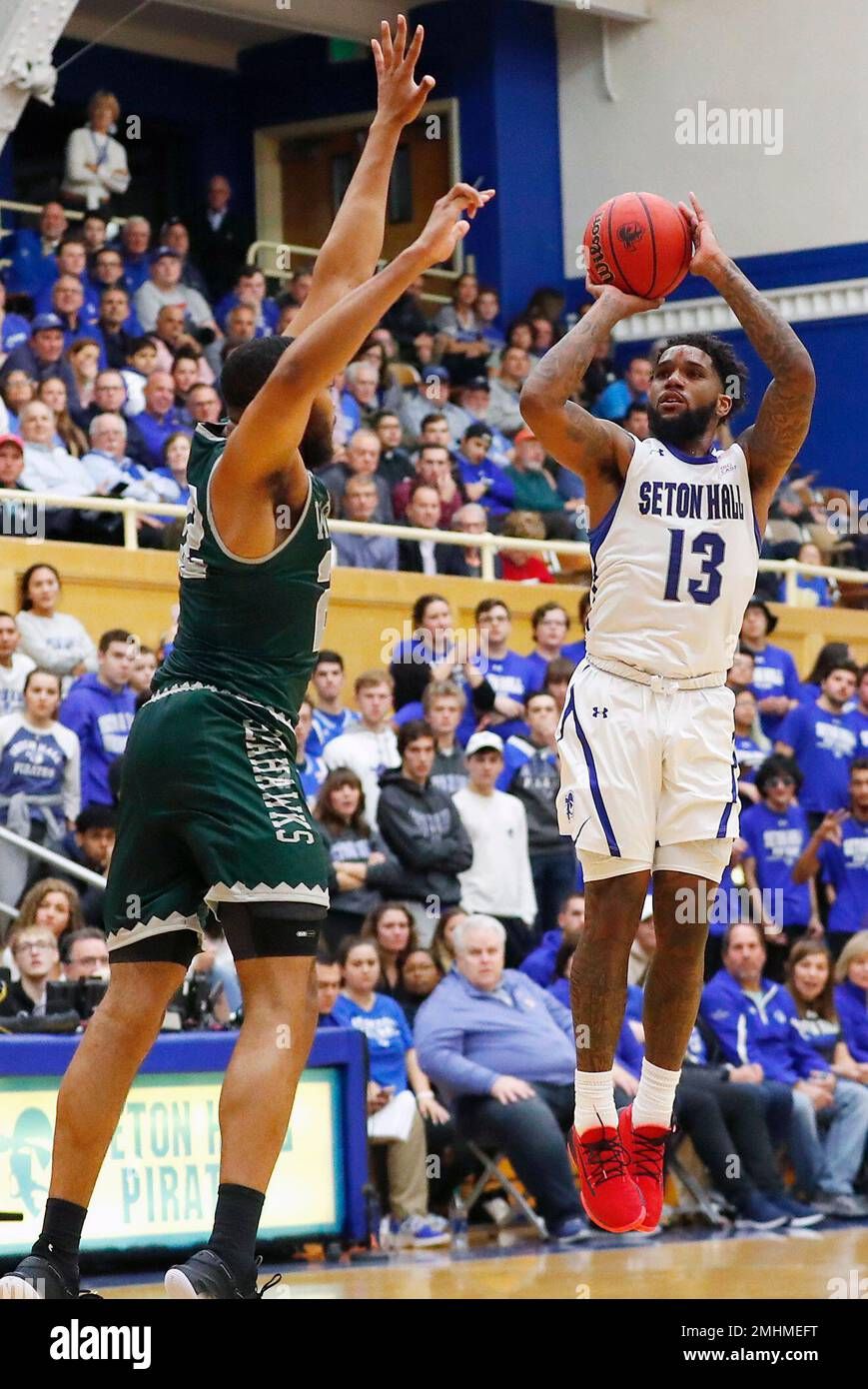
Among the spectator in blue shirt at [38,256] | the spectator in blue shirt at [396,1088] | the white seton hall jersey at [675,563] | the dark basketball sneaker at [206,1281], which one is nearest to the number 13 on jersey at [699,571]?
the white seton hall jersey at [675,563]

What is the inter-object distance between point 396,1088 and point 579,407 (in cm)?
536

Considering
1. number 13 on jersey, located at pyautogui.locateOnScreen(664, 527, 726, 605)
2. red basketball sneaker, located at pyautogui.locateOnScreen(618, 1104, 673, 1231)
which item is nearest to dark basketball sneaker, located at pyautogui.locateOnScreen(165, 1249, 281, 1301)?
red basketball sneaker, located at pyautogui.locateOnScreen(618, 1104, 673, 1231)

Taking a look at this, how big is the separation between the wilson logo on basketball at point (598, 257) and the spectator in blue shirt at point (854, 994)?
A: 277 inches

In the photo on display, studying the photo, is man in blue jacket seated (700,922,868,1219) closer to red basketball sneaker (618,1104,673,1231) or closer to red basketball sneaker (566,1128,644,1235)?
red basketball sneaker (618,1104,673,1231)

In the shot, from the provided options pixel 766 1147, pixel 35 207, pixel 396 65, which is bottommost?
pixel 766 1147

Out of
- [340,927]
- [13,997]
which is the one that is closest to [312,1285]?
[13,997]

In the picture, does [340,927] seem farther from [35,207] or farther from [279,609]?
[35,207]

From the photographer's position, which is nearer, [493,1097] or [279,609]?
[279,609]

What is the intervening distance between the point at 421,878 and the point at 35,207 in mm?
8449

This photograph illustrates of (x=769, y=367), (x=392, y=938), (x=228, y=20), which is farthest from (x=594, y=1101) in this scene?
(x=228, y=20)

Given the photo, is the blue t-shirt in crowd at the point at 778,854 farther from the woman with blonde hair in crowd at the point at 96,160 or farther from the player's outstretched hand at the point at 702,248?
the woman with blonde hair in crowd at the point at 96,160

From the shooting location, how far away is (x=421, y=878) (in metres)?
11.9

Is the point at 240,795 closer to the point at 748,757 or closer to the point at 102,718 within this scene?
the point at 102,718

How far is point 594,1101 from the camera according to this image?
6414 millimetres
